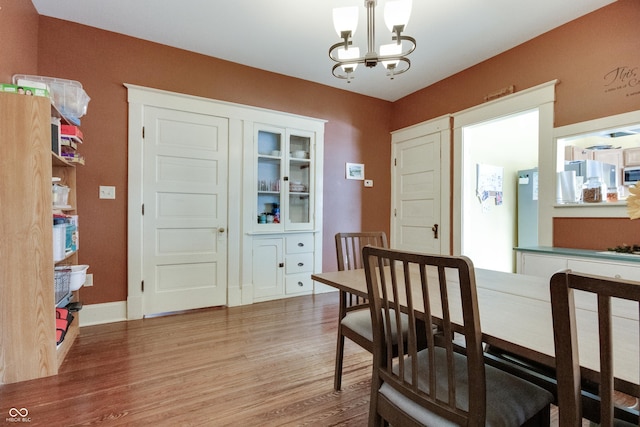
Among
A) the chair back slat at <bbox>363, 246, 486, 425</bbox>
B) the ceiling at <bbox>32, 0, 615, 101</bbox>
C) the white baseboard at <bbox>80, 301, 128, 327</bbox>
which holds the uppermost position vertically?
the ceiling at <bbox>32, 0, 615, 101</bbox>

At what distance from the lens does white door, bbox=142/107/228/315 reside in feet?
9.94

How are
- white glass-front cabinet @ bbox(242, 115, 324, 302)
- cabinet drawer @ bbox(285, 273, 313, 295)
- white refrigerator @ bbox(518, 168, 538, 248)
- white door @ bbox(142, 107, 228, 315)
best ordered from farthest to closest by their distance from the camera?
1. white refrigerator @ bbox(518, 168, 538, 248)
2. cabinet drawer @ bbox(285, 273, 313, 295)
3. white glass-front cabinet @ bbox(242, 115, 324, 302)
4. white door @ bbox(142, 107, 228, 315)

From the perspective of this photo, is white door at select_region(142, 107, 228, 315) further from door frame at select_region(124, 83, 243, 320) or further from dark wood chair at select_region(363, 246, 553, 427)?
dark wood chair at select_region(363, 246, 553, 427)

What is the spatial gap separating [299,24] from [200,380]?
2.91 metres

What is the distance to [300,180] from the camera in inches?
154

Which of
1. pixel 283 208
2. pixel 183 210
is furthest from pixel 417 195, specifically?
pixel 183 210

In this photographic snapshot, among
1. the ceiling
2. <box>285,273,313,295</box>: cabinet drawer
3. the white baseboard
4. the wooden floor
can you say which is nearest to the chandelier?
the ceiling

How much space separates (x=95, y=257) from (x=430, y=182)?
12.5 ft

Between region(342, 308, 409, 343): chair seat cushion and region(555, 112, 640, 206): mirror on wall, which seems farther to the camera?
region(555, 112, 640, 206): mirror on wall

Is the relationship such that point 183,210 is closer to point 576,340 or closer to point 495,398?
point 495,398

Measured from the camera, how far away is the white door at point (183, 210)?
3029mm

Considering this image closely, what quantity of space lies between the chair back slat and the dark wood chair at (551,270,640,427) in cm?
19

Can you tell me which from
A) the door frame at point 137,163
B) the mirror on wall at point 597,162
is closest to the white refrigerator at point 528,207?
the mirror on wall at point 597,162

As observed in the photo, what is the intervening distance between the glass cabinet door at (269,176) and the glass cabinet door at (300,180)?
0.14m
